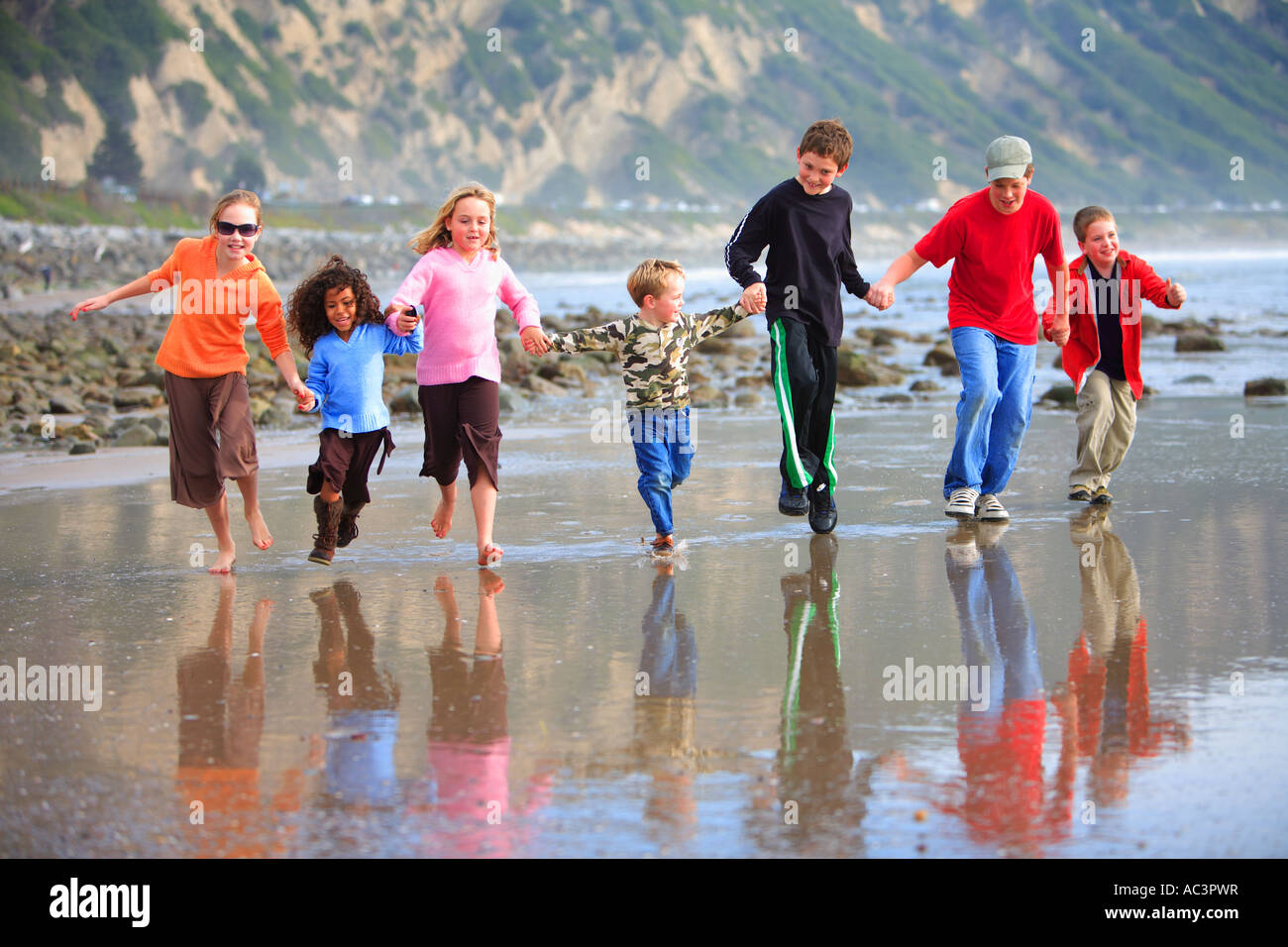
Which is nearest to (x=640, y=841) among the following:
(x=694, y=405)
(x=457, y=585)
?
(x=457, y=585)

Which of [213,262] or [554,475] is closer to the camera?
[213,262]

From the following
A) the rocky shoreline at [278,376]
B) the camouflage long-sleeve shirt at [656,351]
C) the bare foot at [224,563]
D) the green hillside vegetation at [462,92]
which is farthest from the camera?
the green hillside vegetation at [462,92]

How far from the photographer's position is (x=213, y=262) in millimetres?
6590

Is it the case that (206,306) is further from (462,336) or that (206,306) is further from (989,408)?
(989,408)

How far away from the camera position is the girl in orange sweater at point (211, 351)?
6.55 meters

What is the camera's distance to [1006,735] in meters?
3.98

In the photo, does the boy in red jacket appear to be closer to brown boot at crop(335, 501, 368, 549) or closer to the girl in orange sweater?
brown boot at crop(335, 501, 368, 549)

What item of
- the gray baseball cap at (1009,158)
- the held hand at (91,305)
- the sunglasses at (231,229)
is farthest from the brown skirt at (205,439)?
the gray baseball cap at (1009,158)

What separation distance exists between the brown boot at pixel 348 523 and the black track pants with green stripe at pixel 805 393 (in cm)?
215

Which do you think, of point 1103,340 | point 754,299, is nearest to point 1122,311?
point 1103,340

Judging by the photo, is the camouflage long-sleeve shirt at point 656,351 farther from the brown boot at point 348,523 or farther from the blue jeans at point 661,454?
the brown boot at point 348,523

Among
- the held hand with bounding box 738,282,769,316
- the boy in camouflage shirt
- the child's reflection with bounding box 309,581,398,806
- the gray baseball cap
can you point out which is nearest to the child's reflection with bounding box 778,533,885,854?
the child's reflection with bounding box 309,581,398,806
